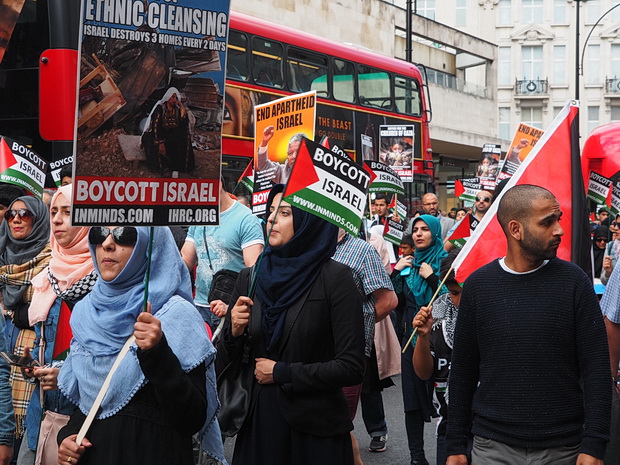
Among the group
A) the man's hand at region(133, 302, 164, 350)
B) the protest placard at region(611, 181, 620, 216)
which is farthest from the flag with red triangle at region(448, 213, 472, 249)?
the man's hand at region(133, 302, 164, 350)

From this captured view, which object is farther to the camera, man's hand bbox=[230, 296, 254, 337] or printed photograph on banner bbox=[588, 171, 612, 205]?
printed photograph on banner bbox=[588, 171, 612, 205]

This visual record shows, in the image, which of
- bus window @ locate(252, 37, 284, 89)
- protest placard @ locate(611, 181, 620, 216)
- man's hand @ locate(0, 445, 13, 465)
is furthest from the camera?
bus window @ locate(252, 37, 284, 89)

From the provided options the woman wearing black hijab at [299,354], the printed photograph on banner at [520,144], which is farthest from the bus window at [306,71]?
the woman wearing black hijab at [299,354]

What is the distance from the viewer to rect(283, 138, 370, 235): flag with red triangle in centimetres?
408

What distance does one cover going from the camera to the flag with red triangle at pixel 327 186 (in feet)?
13.4

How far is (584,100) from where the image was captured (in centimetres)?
5422

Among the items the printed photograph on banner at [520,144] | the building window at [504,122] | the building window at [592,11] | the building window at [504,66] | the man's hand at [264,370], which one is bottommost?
the man's hand at [264,370]

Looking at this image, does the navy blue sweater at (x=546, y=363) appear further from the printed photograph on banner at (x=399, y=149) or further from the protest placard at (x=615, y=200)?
the printed photograph on banner at (x=399, y=149)

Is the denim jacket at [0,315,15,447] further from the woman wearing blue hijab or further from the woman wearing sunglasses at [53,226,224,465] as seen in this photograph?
the woman wearing blue hijab

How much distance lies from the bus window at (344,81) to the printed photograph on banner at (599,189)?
6.66 meters

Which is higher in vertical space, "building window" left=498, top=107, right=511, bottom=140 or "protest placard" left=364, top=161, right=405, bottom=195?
"building window" left=498, top=107, right=511, bottom=140

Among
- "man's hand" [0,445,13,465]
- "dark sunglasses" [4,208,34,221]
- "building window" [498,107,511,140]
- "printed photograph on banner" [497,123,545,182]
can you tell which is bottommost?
"man's hand" [0,445,13,465]

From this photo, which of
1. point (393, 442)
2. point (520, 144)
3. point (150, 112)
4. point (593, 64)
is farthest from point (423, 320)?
point (593, 64)

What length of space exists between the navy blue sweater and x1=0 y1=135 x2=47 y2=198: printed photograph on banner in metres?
5.10
